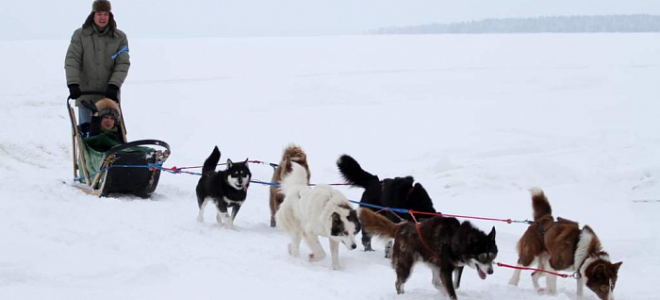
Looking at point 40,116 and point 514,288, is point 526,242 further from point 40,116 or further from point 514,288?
point 40,116

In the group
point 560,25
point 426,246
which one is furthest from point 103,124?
point 560,25

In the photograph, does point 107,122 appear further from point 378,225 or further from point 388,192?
point 378,225

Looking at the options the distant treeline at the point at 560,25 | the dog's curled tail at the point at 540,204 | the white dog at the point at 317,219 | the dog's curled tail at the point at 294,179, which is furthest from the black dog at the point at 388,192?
the distant treeline at the point at 560,25

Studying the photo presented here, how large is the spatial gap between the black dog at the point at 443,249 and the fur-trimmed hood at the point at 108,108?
170 inches

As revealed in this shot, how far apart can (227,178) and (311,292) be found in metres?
2.54

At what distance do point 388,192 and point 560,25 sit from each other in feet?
269

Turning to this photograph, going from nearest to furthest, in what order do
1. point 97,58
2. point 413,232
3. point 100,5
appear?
point 413,232 < point 100,5 < point 97,58

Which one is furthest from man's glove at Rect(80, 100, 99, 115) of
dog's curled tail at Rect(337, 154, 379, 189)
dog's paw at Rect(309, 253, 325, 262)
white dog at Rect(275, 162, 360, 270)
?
dog's paw at Rect(309, 253, 325, 262)

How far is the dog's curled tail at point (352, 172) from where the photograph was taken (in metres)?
6.37

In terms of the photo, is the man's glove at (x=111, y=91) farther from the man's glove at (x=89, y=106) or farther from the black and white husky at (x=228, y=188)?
the black and white husky at (x=228, y=188)

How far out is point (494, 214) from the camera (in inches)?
307

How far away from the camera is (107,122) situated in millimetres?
7992

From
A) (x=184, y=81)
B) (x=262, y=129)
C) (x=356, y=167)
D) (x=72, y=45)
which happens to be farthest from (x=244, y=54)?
(x=356, y=167)

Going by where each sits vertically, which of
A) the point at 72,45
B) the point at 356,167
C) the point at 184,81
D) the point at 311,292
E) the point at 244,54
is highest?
the point at 244,54
